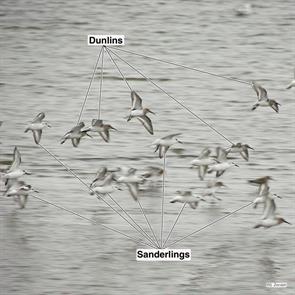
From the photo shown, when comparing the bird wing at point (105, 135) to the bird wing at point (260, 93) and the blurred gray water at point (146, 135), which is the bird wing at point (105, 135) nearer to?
the blurred gray water at point (146, 135)

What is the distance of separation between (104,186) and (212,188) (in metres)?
0.38

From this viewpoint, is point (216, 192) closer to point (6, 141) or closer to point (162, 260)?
point (162, 260)

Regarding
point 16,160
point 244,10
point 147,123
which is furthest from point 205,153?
point 244,10

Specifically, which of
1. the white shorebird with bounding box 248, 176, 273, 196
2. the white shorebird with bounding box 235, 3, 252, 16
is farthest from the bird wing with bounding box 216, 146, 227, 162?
the white shorebird with bounding box 235, 3, 252, 16

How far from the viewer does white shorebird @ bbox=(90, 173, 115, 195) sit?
4.38 metres

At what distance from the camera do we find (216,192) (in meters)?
4.42

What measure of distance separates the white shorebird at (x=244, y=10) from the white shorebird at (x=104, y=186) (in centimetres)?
182

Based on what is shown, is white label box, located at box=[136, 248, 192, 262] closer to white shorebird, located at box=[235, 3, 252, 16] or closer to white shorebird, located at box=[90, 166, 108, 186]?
white shorebird, located at box=[90, 166, 108, 186]

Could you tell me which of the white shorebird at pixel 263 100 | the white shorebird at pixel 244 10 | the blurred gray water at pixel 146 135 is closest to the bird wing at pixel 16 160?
the blurred gray water at pixel 146 135

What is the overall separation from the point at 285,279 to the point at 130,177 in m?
0.73

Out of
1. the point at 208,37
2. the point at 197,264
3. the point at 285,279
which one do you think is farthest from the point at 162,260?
the point at 208,37

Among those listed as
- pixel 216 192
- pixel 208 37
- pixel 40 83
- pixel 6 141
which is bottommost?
pixel 216 192

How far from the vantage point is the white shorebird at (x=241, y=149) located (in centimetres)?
465

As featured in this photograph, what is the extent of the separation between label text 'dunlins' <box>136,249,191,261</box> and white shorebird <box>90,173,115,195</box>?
A: 353 mm
